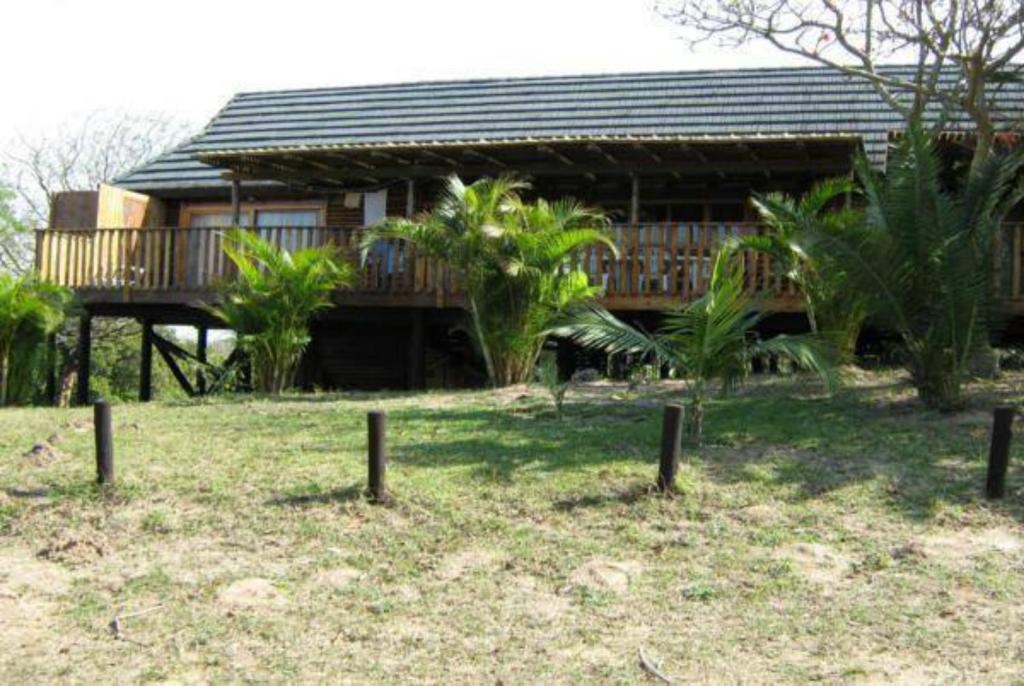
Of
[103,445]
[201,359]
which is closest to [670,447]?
[103,445]

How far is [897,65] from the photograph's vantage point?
1873 cm

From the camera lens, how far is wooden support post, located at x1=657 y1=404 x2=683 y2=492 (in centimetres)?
642

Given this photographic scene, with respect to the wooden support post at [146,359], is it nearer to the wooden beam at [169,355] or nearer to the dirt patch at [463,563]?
the wooden beam at [169,355]

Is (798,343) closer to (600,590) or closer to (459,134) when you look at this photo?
(600,590)

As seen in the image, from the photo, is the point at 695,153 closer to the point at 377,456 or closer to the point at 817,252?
the point at 817,252

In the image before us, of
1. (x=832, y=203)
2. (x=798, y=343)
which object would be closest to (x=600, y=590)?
(x=798, y=343)

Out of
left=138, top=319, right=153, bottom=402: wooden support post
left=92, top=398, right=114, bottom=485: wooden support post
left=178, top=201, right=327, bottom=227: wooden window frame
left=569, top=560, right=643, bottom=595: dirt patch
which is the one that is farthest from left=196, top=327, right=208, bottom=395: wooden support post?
left=569, top=560, right=643, bottom=595: dirt patch

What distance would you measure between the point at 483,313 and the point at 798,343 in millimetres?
→ 5012

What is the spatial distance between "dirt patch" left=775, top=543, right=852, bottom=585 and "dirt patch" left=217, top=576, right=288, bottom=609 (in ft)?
8.62

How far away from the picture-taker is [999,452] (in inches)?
253

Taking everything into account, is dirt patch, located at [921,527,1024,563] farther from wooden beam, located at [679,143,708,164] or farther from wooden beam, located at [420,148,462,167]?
wooden beam, located at [420,148,462,167]

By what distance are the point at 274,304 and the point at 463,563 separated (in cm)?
727

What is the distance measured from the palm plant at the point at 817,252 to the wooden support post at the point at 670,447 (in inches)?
112

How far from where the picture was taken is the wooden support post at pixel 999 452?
6398mm
